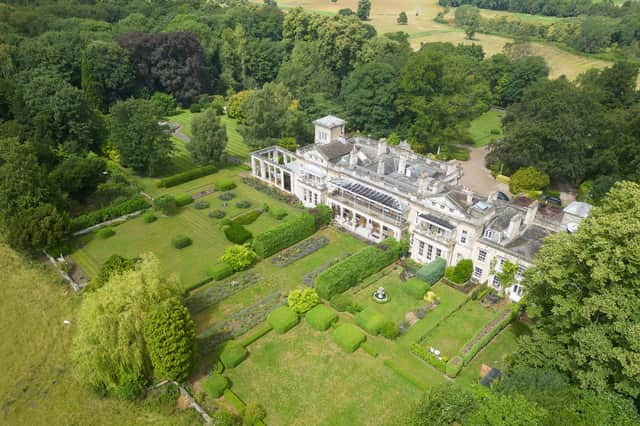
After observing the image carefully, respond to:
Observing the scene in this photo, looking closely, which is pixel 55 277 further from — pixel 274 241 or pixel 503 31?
pixel 503 31

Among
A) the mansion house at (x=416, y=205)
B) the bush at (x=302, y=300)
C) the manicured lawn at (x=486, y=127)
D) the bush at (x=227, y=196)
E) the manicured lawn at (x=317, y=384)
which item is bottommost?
the manicured lawn at (x=486, y=127)

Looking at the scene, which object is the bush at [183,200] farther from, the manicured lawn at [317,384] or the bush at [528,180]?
the bush at [528,180]

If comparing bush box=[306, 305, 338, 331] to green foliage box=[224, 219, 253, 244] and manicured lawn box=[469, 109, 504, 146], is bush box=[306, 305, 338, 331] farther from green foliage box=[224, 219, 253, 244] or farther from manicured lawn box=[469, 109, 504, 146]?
manicured lawn box=[469, 109, 504, 146]

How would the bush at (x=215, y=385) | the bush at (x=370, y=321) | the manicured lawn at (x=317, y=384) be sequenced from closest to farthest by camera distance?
1. the manicured lawn at (x=317, y=384)
2. the bush at (x=215, y=385)
3. the bush at (x=370, y=321)

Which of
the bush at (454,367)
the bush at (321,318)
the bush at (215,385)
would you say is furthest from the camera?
the bush at (321,318)

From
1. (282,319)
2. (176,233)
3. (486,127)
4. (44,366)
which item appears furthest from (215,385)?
(486,127)

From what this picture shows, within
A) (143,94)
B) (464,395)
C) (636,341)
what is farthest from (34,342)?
(143,94)

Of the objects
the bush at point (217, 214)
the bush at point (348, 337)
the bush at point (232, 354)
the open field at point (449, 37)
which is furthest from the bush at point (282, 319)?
the open field at point (449, 37)

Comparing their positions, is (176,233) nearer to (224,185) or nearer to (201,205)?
(201,205)
